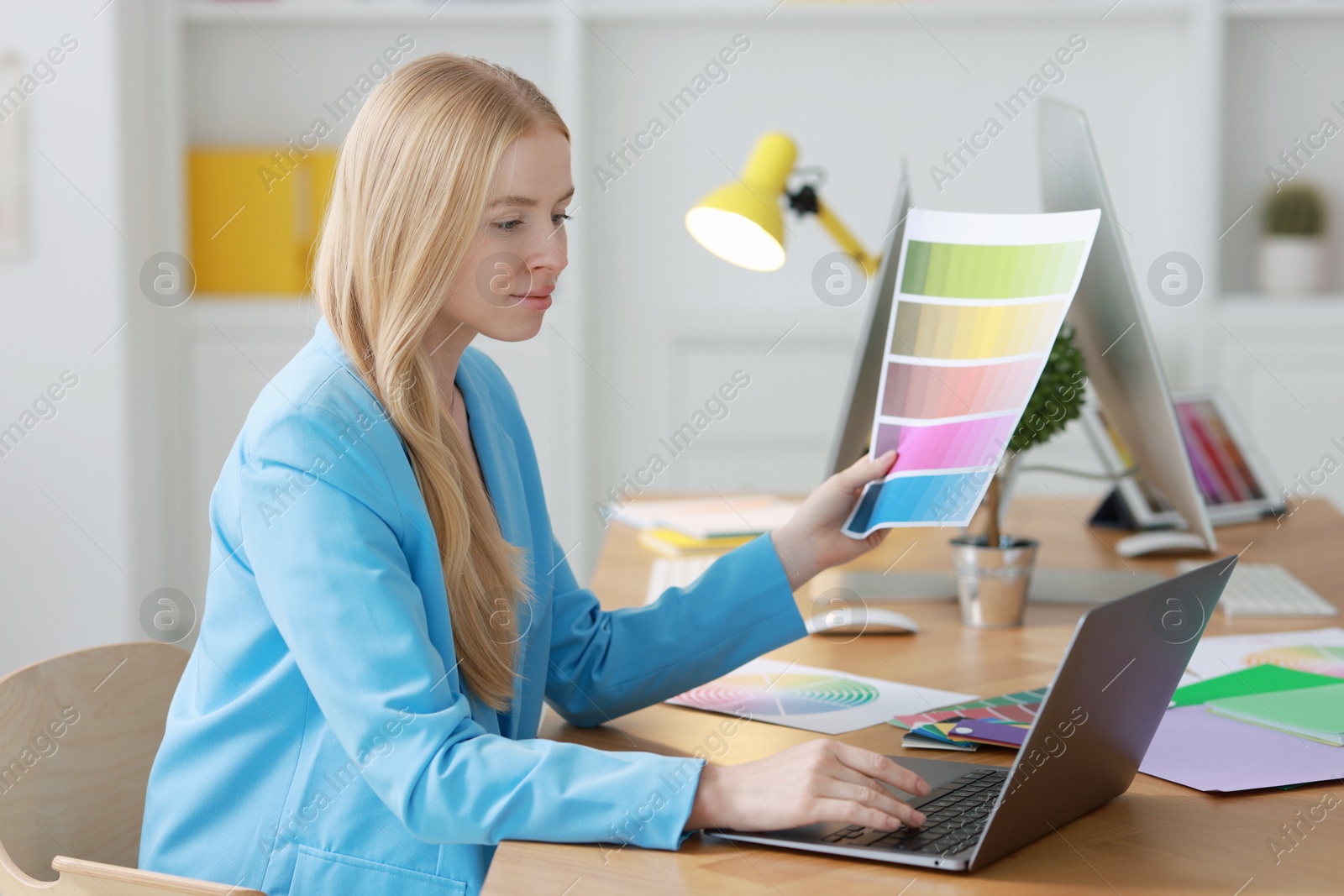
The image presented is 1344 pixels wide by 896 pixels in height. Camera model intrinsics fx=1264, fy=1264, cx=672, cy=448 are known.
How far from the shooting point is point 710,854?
0.86m

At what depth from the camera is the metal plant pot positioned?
1.49 meters

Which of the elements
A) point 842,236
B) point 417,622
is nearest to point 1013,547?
point 842,236

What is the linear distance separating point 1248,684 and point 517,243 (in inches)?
31.7

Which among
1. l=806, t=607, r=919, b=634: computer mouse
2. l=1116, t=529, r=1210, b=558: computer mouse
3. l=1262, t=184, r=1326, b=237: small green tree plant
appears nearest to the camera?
l=806, t=607, r=919, b=634: computer mouse

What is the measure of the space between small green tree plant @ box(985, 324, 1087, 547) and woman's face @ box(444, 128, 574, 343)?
67 centimetres

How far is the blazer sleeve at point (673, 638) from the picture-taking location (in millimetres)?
1230

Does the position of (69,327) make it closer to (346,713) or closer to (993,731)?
(346,713)

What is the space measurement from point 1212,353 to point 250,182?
8.39ft

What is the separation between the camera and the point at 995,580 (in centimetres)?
149

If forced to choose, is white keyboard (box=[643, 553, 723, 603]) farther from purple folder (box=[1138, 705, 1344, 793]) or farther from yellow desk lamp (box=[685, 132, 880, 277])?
purple folder (box=[1138, 705, 1344, 793])

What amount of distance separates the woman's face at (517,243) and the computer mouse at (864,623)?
0.59m

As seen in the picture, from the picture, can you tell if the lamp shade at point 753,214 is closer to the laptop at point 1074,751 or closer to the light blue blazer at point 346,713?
the light blue blazer at point 346,713

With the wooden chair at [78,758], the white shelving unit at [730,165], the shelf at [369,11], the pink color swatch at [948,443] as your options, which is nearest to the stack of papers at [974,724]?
the pink color swatch at [948,443]

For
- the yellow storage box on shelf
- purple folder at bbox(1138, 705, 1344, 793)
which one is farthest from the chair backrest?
the yellow storage box on shelf
